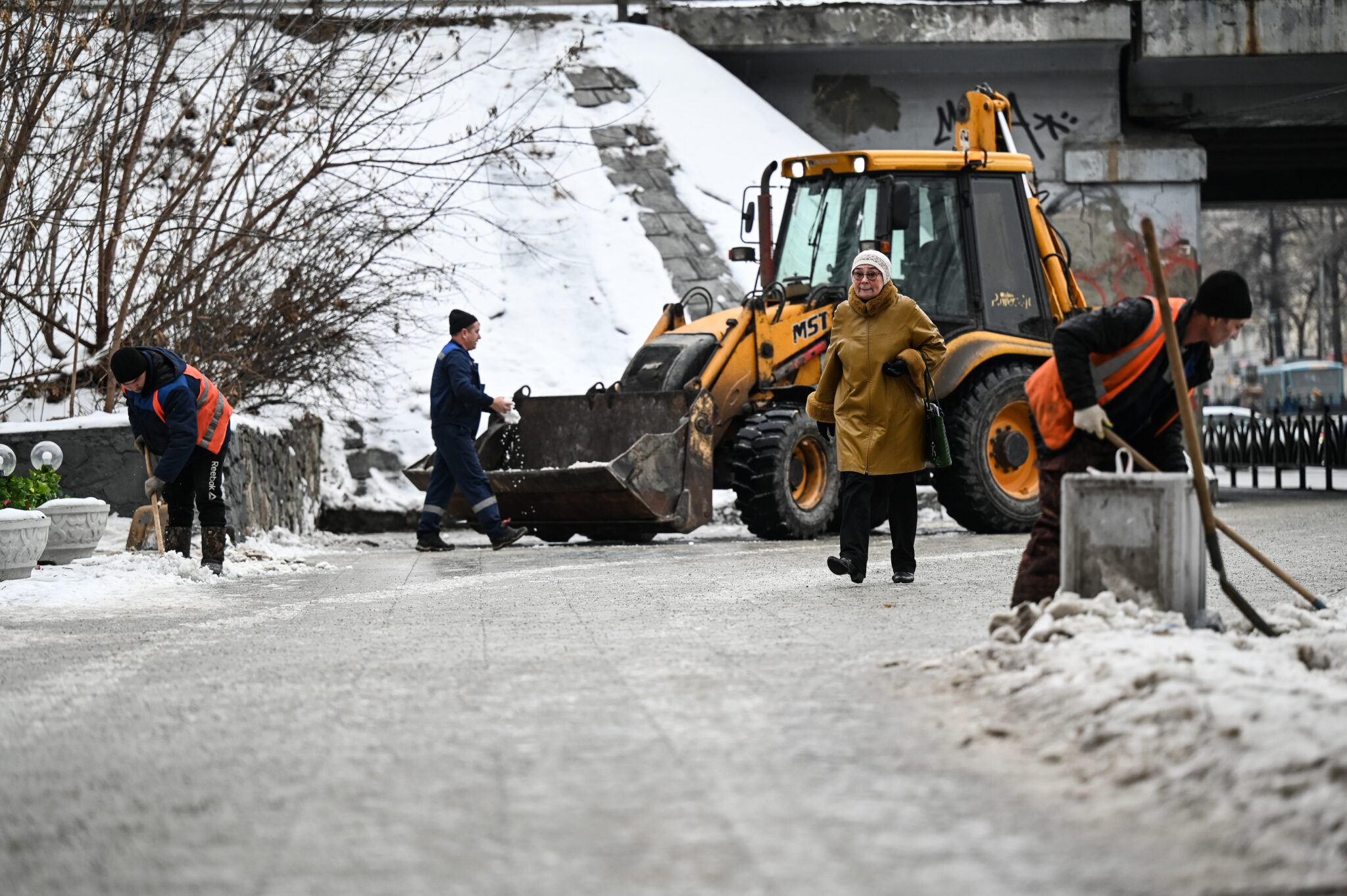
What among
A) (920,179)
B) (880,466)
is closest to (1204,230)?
(920,179)

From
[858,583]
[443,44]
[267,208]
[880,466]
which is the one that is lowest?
[858,583]

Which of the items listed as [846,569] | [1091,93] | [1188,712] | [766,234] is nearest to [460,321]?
[766,234]

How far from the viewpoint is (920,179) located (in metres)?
12.4

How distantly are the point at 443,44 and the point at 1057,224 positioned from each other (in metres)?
9.09

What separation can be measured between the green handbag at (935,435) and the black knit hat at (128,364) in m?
4.45

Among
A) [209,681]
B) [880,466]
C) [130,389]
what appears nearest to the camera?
[209,681]

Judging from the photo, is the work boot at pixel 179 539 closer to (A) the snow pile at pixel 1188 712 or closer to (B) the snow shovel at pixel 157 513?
(B) the snow shovel at pixel 157 513

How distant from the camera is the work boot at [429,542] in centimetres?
1169

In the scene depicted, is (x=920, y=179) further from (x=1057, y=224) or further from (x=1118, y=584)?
(x=1057, y=224)

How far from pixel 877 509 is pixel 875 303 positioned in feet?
3.56

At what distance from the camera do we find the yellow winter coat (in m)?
7.93

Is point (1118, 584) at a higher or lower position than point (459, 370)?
lower

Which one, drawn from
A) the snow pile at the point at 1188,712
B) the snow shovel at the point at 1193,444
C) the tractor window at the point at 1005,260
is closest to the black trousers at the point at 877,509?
the snow shovel at the point at 1193,444

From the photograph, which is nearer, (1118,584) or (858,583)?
(1118,584)
